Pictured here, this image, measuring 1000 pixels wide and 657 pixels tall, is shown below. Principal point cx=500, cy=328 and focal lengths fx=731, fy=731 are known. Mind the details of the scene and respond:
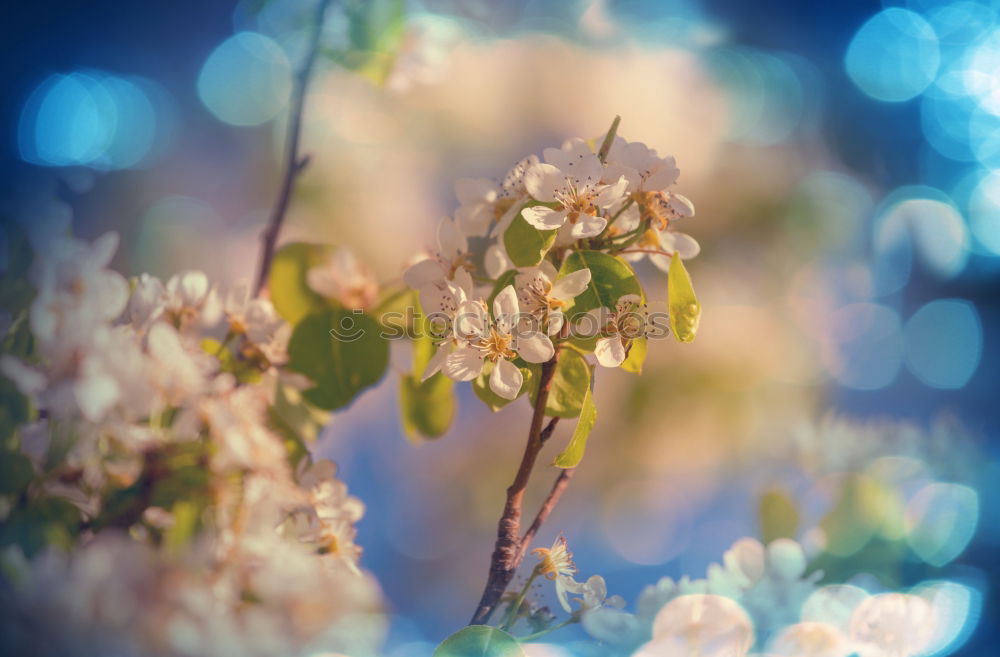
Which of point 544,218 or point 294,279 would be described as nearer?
point 544,218

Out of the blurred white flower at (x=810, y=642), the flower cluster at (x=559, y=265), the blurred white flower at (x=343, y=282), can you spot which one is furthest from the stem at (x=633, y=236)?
the blurred white flower at (x=810, y=642)

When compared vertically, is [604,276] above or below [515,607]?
above

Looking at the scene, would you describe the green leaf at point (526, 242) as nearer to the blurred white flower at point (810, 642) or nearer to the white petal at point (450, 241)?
the white petal at point (450, 241)

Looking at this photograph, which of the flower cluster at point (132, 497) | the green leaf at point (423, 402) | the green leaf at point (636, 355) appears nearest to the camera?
the flower cluster at point (132, 497)

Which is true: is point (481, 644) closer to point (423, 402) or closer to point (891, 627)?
point (423, 402)

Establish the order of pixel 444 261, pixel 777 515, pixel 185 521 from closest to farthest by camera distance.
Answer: pixel 185 521 → pixel 444 261 → pixel 777 515

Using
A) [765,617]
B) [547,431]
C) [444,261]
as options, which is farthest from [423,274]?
[765,617]

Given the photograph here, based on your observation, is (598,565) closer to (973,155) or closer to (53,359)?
(53,359)
